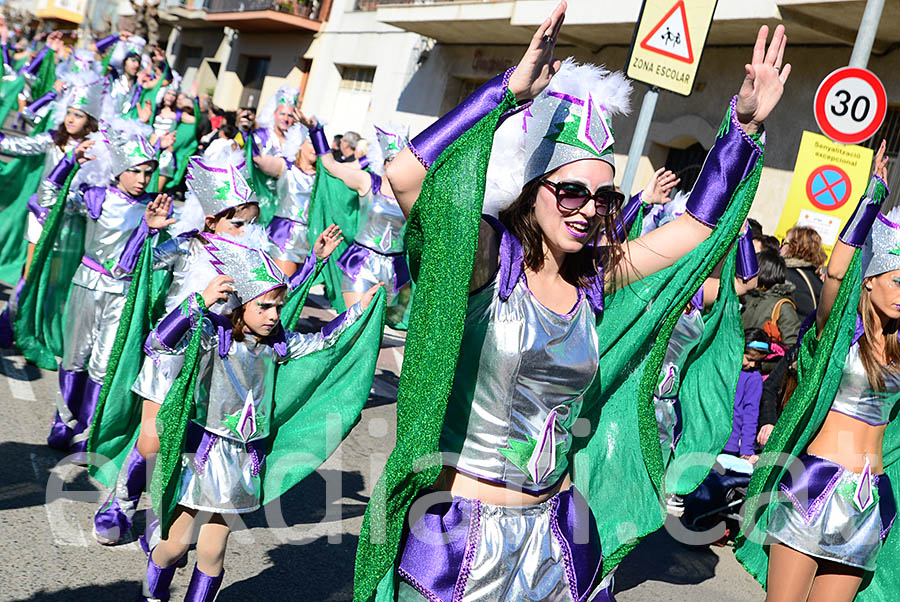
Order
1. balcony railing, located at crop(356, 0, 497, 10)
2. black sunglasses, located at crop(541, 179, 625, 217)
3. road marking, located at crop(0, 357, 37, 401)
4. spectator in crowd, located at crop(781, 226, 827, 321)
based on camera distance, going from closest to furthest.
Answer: black sunglasses, located at crop(541, 179, 625, 217) < road marking, located at crop(0, 357, 37, 401) < spectator in crowd, located at crop(781, 226, 827, 321) < balcony railing, located at crop(356, 0, 497, 10)

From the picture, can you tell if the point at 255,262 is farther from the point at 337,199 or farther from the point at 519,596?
the point at 337,199

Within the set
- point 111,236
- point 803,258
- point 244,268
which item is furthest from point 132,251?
point 803,258

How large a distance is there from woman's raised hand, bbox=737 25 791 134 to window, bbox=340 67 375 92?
2025 centimetres

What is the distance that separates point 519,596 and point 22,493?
3016 millimetres

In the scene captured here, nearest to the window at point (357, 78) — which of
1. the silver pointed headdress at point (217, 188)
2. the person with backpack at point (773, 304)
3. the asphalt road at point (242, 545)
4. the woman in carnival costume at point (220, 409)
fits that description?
the person with backpack at point (773, 304)

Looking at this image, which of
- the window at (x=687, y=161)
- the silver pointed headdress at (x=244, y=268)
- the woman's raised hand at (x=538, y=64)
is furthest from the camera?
the window at (x=687, y=161)

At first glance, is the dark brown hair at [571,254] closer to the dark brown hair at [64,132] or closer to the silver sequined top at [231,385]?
the silver sequined top at [231,385]

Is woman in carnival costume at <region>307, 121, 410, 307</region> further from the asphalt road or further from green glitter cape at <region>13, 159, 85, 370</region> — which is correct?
green glitter cape at <region>13, 159, 85, 370</region>

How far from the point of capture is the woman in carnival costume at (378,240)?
731 cm

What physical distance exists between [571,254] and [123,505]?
2.64 m

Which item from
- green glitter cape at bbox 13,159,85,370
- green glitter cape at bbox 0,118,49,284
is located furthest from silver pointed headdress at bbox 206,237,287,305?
green glitter cape at bbox 0,118,49,284

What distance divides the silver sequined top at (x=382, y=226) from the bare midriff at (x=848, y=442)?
4201 mm

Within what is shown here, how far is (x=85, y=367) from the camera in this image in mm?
5332

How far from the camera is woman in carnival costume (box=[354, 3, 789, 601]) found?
212cm
